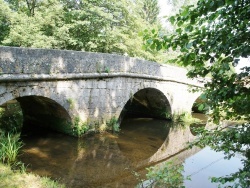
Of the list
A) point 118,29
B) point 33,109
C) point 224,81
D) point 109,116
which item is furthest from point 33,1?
point 224,81

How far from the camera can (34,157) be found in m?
5.80

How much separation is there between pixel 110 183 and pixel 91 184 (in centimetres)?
38

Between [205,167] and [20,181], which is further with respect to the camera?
[205,167]

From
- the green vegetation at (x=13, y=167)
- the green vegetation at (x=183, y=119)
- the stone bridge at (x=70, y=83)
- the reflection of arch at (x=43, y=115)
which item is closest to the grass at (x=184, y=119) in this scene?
the green vegetation at (x=183, y=119)

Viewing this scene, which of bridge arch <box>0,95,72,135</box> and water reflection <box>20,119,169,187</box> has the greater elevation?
bridge arch <box>0,95,72,135</box>

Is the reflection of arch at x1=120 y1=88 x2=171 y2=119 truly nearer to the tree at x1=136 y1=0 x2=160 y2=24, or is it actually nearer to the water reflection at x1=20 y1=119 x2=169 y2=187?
the water reflection at x1=20 y1=119 x2=169 y2=187

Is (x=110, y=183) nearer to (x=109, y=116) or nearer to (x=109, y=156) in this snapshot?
(x=109, y=156)

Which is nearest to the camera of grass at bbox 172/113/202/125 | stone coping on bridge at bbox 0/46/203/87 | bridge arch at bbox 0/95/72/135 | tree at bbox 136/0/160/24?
stone coping on bridge at bbox 0/46/203/87

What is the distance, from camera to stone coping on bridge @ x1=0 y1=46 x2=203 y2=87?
5.45m

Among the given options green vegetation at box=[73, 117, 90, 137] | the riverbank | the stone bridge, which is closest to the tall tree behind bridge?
the stone bridge

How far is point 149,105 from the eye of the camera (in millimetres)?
12289

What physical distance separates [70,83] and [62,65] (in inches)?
23.0

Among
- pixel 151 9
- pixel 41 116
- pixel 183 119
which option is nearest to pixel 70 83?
pixel 41 116

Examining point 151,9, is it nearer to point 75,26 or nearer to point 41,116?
point 75,26
